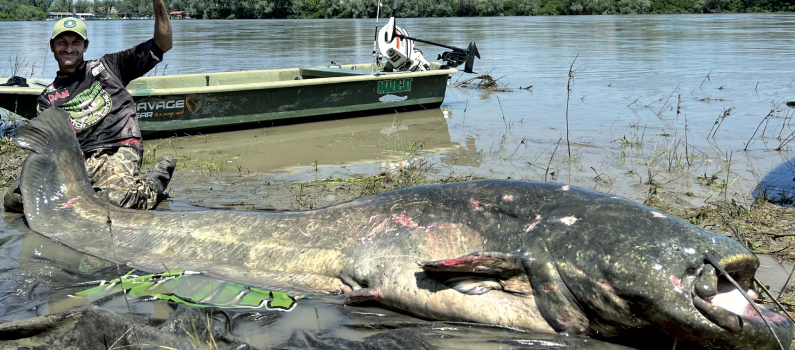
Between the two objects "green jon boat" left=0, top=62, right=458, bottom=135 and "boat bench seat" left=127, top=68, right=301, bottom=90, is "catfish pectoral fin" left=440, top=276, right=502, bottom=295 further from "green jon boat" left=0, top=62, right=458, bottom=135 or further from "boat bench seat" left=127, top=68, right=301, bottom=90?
"boat bench seat" left=127, top=68, right=301, bottom=90

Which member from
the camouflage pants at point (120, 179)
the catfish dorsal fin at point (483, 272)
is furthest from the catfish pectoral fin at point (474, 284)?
the camouflage pants at point (120, 179)

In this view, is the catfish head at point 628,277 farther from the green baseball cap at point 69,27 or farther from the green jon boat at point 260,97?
the green jon boat at point 260,97

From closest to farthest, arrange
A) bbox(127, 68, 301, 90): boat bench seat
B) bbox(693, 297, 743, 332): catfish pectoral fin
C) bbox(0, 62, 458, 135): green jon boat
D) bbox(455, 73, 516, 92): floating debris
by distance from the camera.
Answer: bbox(693, 297, 743, 332): catfish pectoral fin
bbox(0, 62, 458, 135): green jon boat
bbox(127, 68, 301, 90): boat bench seat
bbox(455, 73, 516, 92): floating debris

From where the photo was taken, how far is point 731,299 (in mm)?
2924

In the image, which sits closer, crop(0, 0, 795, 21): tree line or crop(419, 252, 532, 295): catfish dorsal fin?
crop(419, 252, 532, 295): catfish dorsal fin

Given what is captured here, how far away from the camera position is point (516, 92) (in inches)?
544

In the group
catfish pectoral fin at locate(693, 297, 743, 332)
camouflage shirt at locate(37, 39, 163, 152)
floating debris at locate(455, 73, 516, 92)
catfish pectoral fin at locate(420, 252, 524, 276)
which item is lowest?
floating debris at locate(455, 73, 516, 92)

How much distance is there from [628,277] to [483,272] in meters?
0.63

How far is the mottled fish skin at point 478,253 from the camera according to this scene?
291 centimetres

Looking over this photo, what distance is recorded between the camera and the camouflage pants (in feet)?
16.8

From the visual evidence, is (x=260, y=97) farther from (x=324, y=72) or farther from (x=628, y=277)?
(x=628, y=277)

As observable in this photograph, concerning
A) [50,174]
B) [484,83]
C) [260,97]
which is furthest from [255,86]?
[484,83]

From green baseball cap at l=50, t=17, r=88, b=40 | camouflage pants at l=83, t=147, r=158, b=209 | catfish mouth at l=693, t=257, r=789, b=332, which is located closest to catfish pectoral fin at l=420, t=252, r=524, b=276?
catfish mouth at l=693, t=257, r=789, b=332

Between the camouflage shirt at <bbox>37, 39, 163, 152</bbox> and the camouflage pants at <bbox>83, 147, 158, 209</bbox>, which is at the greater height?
the camouflage shirt at <bbox>37, 39, 163, 152</bbox>
